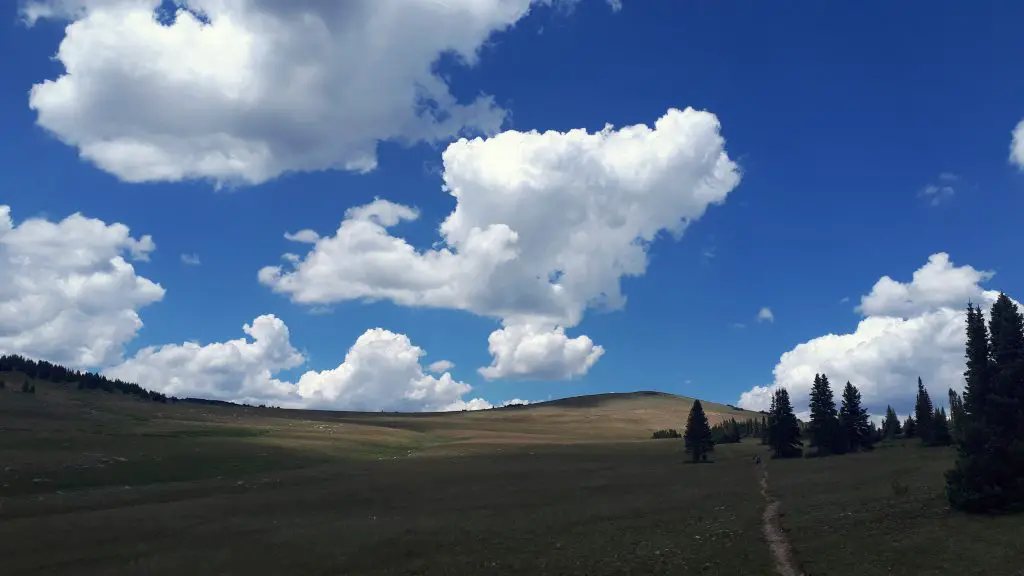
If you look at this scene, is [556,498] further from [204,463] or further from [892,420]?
[892,420]

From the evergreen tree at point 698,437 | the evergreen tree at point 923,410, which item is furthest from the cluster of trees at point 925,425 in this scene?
the evergreen tree at point 698,437

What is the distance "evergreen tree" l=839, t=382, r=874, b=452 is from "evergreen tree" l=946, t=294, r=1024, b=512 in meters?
75.5

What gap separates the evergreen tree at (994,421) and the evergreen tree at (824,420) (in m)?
73.4

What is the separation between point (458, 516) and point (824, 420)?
8430 cm

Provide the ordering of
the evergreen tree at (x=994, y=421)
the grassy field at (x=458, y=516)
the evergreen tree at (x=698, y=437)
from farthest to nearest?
the evergreen tree at (x=698, y=437)
the evergreen tree at (x=994, y=421)
the grassy field at (x=458, y=516)

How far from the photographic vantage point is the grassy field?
34062 millimetres

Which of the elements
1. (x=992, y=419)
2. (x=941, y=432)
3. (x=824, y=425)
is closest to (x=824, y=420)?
(x=824, y=425)

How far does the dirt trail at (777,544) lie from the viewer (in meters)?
29.9

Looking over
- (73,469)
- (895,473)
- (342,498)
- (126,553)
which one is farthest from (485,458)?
(126,553)

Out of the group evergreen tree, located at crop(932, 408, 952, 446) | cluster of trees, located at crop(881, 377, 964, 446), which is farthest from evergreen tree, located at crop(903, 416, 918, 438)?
evergreen tree, located at crop(932, 408, 952, 446)

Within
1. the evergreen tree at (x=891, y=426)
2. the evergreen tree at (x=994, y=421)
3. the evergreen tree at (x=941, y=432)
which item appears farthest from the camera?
the evergreen tree at (x=891, y=426)

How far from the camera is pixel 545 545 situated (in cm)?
4022

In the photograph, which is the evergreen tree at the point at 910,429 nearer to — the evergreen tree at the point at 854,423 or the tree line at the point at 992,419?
the evergreen tree at the point at 854,423

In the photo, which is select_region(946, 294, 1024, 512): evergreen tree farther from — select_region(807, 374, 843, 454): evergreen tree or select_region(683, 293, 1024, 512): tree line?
select_region(807, 374, 843, 454): evergreen tree
